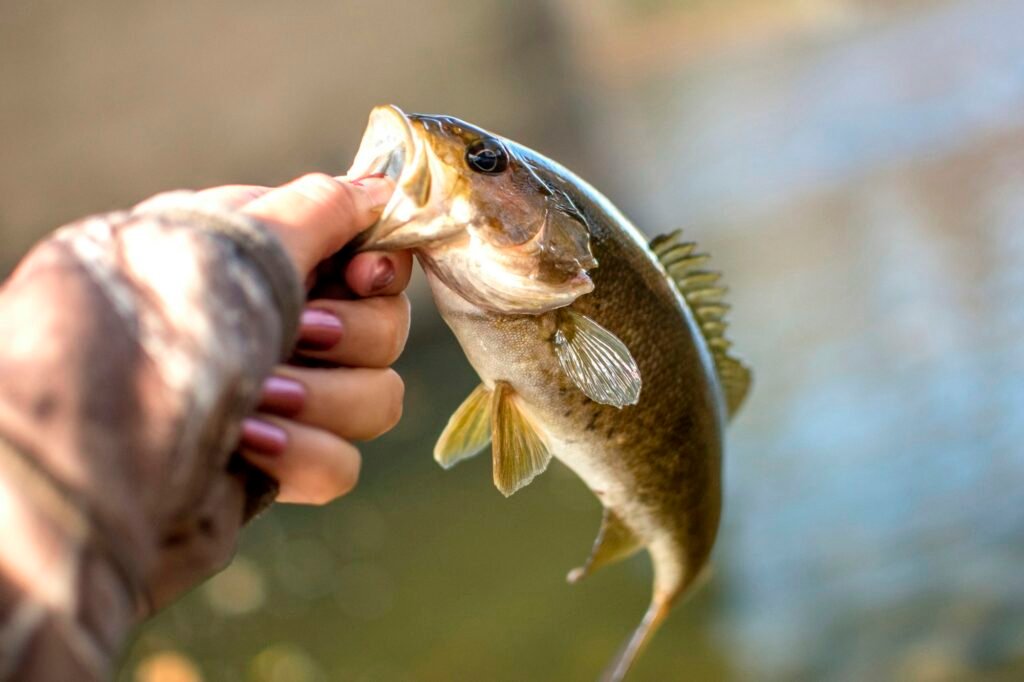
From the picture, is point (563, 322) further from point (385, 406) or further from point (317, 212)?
point (317, 212)

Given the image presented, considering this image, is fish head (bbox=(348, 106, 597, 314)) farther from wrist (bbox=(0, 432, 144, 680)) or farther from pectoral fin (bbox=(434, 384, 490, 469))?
wrist (bbox=(0, 432, 144, 680))

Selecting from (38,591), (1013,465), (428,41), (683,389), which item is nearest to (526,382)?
(683,389)

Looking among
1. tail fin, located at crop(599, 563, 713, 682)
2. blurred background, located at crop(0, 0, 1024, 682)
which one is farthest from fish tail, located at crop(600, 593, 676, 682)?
blurred background, located at crop(0, 0, 1024, 682)

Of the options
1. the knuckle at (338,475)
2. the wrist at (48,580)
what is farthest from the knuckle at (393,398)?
the wrist at (48,580)

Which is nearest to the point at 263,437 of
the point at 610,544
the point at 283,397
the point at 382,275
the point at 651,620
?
the point at 283,397

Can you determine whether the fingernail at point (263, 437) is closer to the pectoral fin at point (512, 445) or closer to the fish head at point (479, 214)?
the fish head at point (479, 214)

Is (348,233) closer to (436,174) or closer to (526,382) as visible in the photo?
(436,174)
